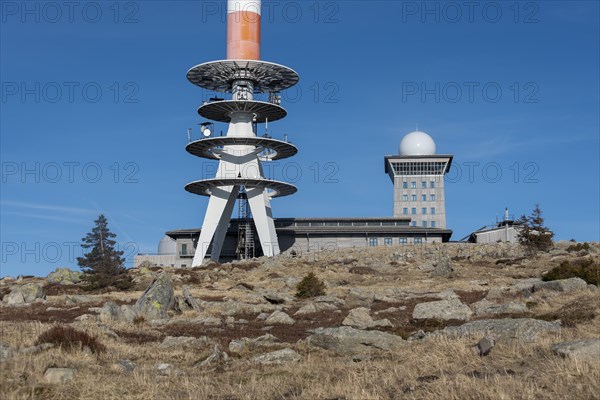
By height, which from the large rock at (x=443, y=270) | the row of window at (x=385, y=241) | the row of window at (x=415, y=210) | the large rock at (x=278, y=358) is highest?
the row of window at (x=415, y=210)

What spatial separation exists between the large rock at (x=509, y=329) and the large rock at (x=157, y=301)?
44.3ft

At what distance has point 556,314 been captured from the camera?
20.3 m

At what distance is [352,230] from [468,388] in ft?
284

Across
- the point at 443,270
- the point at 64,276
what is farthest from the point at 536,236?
the point at 64,276

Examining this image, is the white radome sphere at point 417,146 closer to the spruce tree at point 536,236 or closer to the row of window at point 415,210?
the row of window at point 415,210

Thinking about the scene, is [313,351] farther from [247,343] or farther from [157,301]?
[157,301]

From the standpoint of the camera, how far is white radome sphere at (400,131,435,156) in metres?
134

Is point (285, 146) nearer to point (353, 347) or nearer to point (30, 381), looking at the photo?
point (353, 347)

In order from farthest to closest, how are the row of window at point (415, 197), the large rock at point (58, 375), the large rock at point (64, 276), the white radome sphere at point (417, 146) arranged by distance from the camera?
1. the row of window at point (415, 197)
2. the white radome sphere at point (417, 146)
3. the large rock at point (64, 276)
4. the large rock at point (58, 375)

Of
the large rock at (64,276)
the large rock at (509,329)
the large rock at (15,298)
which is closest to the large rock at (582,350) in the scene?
the large rock at (509,329)

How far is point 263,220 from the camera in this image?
86.9 m

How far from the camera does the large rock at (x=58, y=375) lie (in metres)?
11.7

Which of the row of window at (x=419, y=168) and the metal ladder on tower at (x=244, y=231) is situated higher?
the row of window at (x=419, y=168)

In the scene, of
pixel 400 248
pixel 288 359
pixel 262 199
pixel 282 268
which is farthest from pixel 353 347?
pixel 262 199
